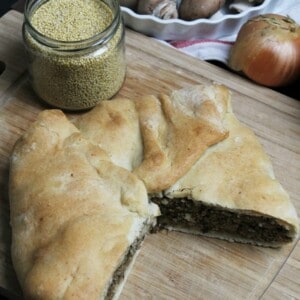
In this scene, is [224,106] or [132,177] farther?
[224,106]

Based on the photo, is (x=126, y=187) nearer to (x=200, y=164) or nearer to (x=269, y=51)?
(x=200, y=164)

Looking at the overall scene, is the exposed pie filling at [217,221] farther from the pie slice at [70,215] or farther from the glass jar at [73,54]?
the glass jar at [73,54]

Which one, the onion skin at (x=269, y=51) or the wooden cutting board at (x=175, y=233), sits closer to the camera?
the wooden cutting board at (x=175, y=233)

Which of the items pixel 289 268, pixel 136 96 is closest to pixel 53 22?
pixel 136 96

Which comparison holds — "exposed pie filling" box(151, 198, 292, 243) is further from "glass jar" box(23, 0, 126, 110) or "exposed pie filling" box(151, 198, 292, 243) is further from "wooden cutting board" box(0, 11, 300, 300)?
"glass jar" box(23, 0, 126, 110)

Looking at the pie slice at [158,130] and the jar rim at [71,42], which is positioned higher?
the jar rim at [71,42]

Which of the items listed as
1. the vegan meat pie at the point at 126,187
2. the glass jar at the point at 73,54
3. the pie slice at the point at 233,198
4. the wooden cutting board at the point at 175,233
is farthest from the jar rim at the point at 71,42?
the pie slice at the point at 233,198

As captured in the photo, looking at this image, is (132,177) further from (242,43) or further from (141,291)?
(242,43)

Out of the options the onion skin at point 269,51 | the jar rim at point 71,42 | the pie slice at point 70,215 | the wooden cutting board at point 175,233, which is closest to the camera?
the pie slice at point 70,215
